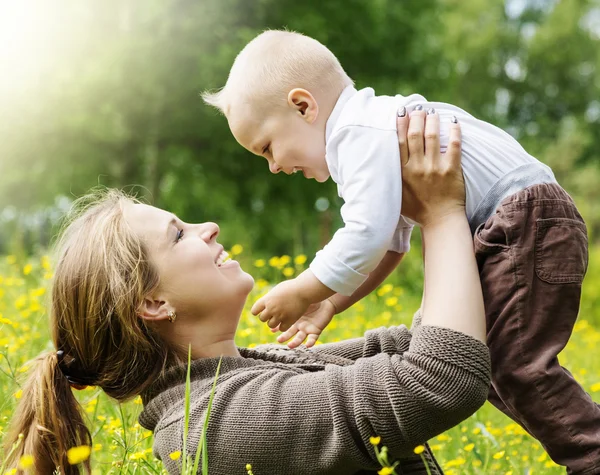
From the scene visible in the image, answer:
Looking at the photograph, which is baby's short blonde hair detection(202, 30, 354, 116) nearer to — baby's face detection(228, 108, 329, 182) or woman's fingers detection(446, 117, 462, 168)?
baby's face detection(228, 108, 329, 182)

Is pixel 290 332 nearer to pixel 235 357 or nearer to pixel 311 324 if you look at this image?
pixel 311 324

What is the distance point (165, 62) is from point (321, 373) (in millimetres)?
11705

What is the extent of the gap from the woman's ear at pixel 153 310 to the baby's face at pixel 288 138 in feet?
1.61

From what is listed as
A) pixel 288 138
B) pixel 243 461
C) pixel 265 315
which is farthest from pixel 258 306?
pixel 288 138

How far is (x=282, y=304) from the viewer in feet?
6.56

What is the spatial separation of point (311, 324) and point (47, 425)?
2.50 feet

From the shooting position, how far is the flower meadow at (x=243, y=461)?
2.32 m

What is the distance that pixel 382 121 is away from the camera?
1.95 m

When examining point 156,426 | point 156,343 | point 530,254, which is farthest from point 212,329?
point 530,254

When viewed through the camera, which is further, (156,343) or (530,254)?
(156,343)

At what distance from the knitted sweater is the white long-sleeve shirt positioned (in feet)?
0.83

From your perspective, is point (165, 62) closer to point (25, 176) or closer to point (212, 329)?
point (25, 176)

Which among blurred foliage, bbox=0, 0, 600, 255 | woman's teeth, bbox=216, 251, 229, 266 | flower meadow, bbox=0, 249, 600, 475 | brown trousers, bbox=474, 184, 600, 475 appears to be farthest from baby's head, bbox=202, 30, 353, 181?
blurred foliage, bbox=0, 0, 600, 255

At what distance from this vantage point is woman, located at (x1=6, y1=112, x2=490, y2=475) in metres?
1.71
